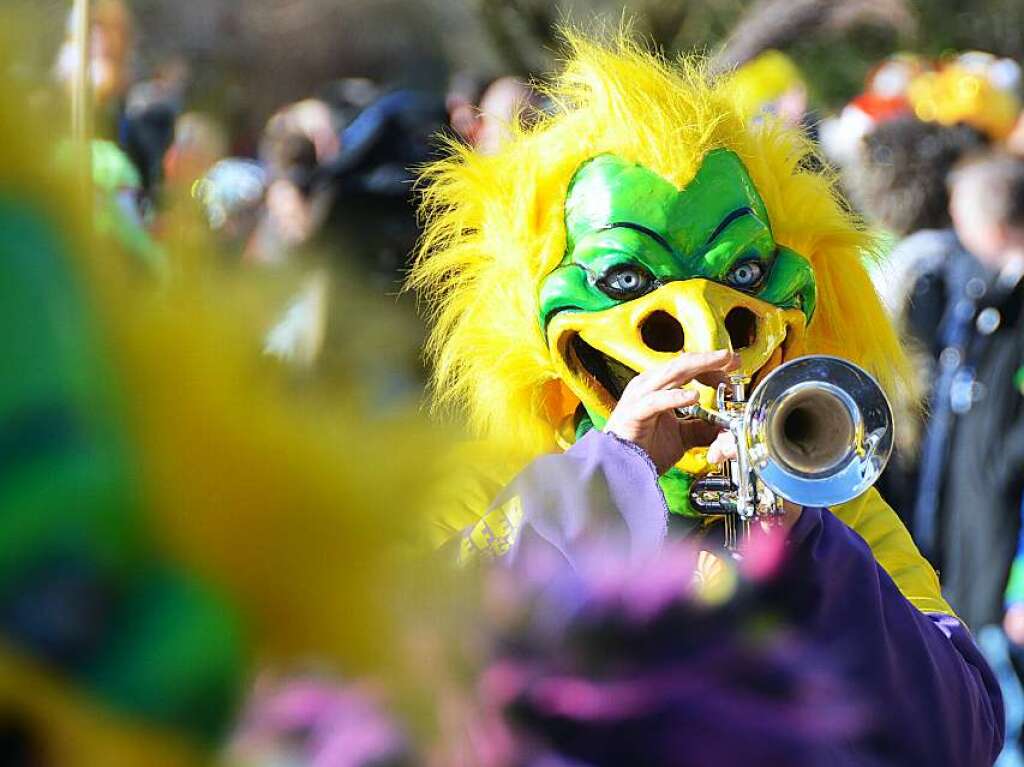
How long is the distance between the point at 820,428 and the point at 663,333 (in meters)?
0.33

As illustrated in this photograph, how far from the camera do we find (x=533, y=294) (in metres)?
2.30

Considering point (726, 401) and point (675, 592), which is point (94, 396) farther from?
point (726, 401)

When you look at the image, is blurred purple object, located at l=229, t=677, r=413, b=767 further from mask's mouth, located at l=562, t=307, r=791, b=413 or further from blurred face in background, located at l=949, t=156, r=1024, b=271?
blurred face in background, located at l=949, t=156, r=1024, b=271

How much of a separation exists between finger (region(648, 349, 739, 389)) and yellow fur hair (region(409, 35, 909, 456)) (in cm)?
36

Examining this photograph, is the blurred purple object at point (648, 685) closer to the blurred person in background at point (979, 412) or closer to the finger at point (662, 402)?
the finger at point (662, 402)

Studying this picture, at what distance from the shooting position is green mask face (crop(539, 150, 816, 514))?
7.11ft

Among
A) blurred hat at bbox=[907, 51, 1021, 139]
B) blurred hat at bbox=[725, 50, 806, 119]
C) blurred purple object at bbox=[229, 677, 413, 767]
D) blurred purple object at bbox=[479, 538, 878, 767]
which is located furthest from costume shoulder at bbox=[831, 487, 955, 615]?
blurred hat at bbox=[907, 51, 1021, 139]

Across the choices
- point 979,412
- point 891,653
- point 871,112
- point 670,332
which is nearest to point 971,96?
point 871,112

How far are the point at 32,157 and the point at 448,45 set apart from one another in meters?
12.0

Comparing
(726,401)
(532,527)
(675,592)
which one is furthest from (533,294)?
(675,592)

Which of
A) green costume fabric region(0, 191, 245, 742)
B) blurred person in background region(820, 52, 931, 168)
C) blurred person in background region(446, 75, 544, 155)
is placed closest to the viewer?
green costume fabric region(0, 191, 245, 742)

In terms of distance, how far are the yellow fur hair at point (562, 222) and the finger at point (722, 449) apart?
375 mm

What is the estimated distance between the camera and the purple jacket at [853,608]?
4.79 feet

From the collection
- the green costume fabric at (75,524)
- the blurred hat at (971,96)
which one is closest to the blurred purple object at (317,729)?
the green costume fabric at (75,524)
